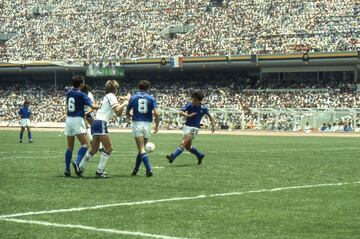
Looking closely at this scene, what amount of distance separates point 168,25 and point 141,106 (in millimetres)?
66195

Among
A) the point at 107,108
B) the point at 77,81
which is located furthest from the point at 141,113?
the point at 77,81

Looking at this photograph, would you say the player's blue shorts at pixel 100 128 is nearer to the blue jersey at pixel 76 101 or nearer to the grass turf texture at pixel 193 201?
the blue jersey at pixel 76 101

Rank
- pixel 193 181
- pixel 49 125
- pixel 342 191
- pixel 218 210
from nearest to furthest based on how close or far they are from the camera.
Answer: pixel 218 210 → pixel 342 191 → pixel 193 181 → pixel 49 125

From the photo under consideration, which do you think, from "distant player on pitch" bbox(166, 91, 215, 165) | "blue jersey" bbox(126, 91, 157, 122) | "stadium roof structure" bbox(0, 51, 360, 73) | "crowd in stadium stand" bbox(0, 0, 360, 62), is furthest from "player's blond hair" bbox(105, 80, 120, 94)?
"crowd in stadium stand" bbox(0, 0, 360, 62)

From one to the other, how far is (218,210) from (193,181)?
4.51 m

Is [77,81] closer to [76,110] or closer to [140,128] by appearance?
[76,110]

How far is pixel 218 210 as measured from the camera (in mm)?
10891

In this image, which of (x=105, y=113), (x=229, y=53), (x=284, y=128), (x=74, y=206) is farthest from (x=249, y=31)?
(x=74, y=206)

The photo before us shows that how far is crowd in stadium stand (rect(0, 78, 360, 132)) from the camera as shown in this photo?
6612 cm

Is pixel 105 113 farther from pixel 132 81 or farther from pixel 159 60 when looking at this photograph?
pixel 132 81

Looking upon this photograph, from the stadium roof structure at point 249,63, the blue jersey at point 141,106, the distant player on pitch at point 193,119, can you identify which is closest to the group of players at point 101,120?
the blue jersey at point 141,106

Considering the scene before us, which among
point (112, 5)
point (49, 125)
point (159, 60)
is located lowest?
point (49, 125)

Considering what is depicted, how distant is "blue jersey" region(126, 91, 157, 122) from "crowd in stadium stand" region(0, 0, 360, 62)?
54.9m

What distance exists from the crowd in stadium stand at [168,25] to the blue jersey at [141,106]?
54945 millimetres
